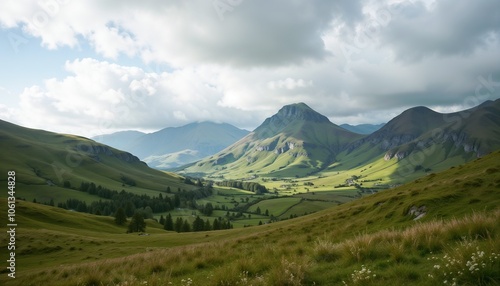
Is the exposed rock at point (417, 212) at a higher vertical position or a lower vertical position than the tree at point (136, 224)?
higher

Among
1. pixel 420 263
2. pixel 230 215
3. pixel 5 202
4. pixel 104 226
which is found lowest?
pixel 230 215

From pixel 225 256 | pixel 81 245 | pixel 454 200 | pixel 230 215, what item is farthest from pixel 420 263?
pixel 230 215

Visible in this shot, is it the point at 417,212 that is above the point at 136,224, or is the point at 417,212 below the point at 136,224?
above

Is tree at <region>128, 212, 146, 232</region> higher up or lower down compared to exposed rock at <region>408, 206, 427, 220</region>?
lower down

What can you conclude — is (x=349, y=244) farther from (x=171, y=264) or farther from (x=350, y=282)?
(x=171, y=264)

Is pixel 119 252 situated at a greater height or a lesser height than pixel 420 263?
lesser

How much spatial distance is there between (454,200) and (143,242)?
52.4 m

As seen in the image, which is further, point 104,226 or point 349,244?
point 104,226

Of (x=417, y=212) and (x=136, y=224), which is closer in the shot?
(x=417, y=212)

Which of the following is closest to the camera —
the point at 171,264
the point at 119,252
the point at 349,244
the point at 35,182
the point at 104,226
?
the point at 349,244

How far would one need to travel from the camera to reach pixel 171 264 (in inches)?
541

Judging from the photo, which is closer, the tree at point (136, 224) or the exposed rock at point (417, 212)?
the exposed rock at point (417, 212)

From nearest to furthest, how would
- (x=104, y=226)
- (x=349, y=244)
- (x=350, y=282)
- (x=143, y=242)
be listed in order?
(x=350, y=282)
(x=349, y=244)
(x=143, y=242)
(x=104, y=226)

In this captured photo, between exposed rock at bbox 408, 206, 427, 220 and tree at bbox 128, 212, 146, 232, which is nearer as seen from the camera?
exposed rock at bbox 408, 206, 427, 220
